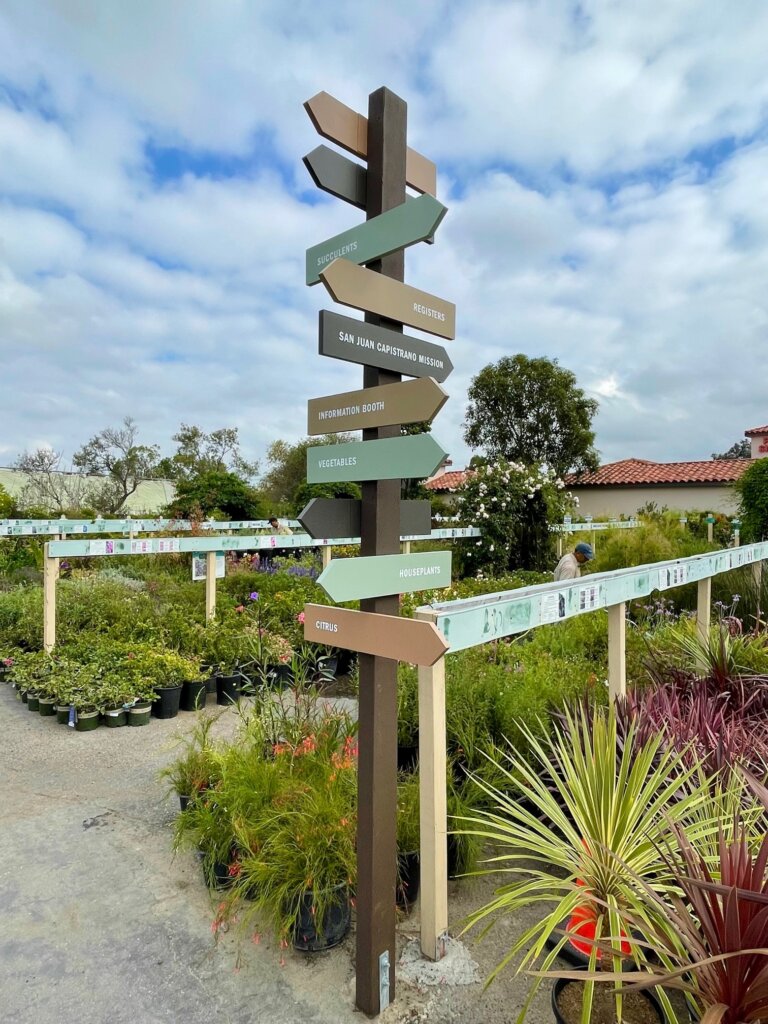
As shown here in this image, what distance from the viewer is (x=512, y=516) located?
38.4 feet

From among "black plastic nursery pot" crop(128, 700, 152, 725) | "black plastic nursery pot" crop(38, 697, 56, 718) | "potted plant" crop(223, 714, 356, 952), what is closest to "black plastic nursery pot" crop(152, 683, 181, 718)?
"black plastic nursery pot" crop(128, 700, 152, 725)

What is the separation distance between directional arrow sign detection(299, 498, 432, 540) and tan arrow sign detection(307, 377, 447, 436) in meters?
0.25

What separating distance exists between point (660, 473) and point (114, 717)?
93.6ft

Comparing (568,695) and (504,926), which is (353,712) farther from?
(504,926)

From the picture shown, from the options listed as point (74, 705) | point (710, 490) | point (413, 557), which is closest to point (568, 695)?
point (413, 557)

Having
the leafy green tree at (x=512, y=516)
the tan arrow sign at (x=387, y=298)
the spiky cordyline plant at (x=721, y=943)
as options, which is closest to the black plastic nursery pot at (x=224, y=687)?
the tan arrow sign at (x=387, y=298)

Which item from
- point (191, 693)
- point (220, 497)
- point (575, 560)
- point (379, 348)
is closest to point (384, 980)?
point (379, 348)

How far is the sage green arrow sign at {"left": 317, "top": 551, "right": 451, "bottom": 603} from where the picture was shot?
1.75m

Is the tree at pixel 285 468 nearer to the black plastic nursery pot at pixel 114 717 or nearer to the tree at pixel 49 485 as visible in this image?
the tree at pixel 49 485

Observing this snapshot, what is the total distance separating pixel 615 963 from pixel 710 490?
2772cm

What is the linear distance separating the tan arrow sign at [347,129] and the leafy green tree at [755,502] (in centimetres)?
1106

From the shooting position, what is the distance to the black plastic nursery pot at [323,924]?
2150 millimetres

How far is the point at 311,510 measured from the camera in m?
1.93

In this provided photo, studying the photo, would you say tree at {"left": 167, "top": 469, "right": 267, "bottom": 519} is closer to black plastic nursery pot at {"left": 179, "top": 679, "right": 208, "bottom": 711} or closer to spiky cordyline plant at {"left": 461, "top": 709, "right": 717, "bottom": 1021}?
black plastic nursery pot at {"left": 179, "top": 679, "right": 208, "bottom": 711}
